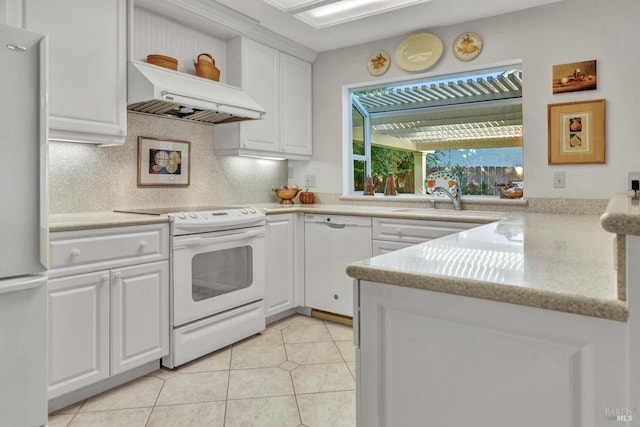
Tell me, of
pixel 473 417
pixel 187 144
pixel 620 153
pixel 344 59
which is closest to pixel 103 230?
pixel 187 144

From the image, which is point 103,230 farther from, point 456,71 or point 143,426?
point 456,71

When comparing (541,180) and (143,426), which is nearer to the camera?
(143,426)

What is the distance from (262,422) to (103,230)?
1.24m

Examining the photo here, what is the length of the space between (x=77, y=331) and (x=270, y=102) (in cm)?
229

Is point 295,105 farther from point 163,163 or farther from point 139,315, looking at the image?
point 139,315

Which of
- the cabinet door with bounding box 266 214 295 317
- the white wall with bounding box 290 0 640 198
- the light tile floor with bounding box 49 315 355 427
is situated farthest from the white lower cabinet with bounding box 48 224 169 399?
the white wall with bounding box 290 0 640 198

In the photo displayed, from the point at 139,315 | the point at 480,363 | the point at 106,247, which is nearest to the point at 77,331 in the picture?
the point at 139,315

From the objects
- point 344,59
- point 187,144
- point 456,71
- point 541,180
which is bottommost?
point 541,180

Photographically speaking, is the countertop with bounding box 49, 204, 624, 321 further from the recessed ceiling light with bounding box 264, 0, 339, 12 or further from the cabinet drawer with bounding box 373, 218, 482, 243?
the recessed ceiling light with bounding box 264, 0, 339, 12

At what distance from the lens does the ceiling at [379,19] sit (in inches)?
113

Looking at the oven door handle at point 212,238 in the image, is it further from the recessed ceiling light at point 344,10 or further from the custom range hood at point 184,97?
the recessed ceiling light at point 344,10

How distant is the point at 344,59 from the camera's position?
12.5 ft

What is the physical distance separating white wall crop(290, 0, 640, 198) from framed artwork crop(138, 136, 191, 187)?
1886 millimetres

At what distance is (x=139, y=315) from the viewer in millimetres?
2289
